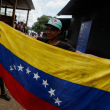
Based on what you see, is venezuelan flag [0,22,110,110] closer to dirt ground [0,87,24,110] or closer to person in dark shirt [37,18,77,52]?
person in dark shirt [37,18,77,52]

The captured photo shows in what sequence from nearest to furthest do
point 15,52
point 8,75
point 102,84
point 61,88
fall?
1. point 102,84
2. point 61,88
3. point 15,52
4. point 8,75

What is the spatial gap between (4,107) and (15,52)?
1.38 m

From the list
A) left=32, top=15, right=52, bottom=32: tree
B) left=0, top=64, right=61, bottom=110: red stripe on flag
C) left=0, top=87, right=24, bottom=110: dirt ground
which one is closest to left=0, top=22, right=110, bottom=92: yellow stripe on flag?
left=0, top=64, right=61, bottom=110: red stripe on flag

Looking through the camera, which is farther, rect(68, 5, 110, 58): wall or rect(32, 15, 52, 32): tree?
rect(32, 15, 52, 32): tree

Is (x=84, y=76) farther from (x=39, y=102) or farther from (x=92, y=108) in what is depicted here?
(x=39, y=102)

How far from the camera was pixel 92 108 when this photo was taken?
1.27 metres

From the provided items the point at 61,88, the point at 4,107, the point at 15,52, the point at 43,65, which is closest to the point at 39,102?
the point at 61,88

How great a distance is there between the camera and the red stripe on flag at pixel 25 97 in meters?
1.48

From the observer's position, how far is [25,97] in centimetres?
162

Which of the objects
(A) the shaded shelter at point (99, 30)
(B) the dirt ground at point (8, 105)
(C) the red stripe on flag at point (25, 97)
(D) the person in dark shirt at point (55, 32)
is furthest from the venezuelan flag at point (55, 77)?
(A) the shaded shelter at point (99, 30)

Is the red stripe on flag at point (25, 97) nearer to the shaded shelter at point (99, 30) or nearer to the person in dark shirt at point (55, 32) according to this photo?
the person in dark shirt at point (55, 32)

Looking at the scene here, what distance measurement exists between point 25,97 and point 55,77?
2.18ft

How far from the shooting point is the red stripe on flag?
4.86 feet

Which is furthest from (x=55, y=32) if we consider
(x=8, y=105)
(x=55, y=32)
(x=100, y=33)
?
(x=100, y=33)
